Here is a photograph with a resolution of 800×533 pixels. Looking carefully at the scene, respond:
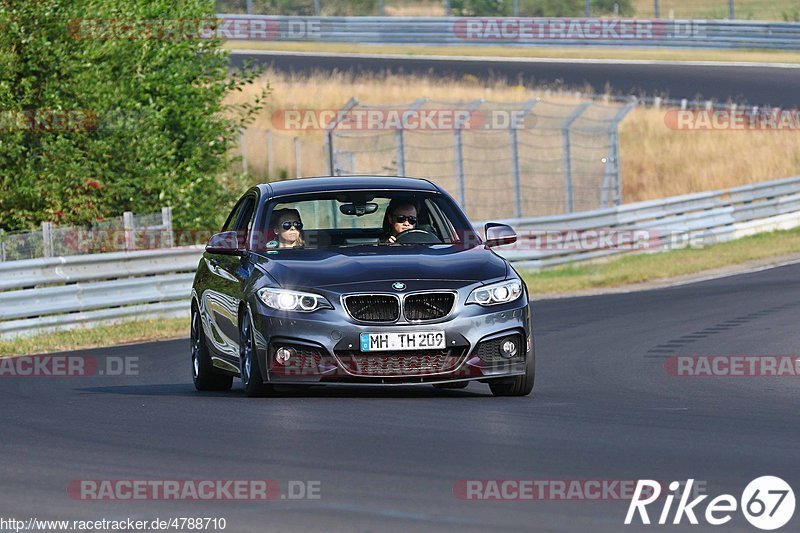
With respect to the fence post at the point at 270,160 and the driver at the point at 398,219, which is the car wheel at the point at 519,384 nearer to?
the driver at the point at 398,219

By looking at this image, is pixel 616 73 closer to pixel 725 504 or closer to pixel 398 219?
pixel 398 219

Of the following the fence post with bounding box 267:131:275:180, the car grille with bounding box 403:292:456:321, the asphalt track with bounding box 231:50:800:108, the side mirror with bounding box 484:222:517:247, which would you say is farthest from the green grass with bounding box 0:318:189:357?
the asphalt track with bounding box 231:50:800:108

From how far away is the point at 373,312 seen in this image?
402 inches

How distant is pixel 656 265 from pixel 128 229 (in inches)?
378

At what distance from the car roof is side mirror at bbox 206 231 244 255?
1.63 feet

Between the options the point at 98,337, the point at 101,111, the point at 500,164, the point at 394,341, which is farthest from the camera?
the point at 500,164

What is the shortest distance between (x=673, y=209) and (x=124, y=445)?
21836mm

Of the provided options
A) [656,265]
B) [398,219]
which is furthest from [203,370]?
[656,265]

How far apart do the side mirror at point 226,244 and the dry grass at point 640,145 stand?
22.9 metres

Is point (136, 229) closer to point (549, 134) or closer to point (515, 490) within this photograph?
point (515, 490)

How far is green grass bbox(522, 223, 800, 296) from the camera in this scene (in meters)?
24.8

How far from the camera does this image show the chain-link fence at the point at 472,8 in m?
54.5

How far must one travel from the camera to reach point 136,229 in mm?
21219

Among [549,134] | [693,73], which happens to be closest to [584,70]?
[693,73]
